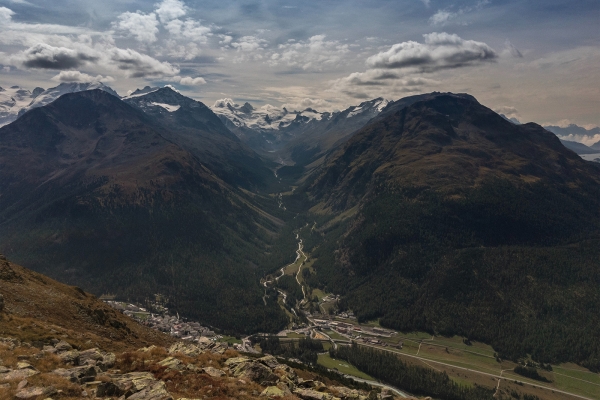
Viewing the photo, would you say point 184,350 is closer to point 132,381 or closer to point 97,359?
point 97,359

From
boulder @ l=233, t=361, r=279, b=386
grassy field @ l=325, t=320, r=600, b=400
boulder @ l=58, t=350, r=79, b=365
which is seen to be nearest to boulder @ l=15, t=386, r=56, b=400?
boulder @ l=58, t=350, r=79, b=365

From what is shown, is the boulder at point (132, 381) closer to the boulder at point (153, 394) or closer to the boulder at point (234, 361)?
the boulder at point (153, 394)

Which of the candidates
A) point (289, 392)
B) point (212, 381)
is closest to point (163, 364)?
point (212, 381)

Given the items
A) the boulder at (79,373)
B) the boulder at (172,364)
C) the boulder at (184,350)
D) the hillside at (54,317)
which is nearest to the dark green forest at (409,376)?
the hillside at (54,317)

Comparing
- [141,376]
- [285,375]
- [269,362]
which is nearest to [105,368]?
[141,376]

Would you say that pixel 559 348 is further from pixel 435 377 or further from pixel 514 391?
pixel 435 377

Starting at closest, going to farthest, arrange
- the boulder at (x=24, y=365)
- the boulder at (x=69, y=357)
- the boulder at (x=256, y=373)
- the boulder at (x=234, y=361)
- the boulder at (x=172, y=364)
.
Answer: the boulder at (x=24, y=365), the boulder at (x=69, y=357), the boulder at (x=172, y=364), the boulder at (x=256, y=373), the boulder at (x=234, y=361)
